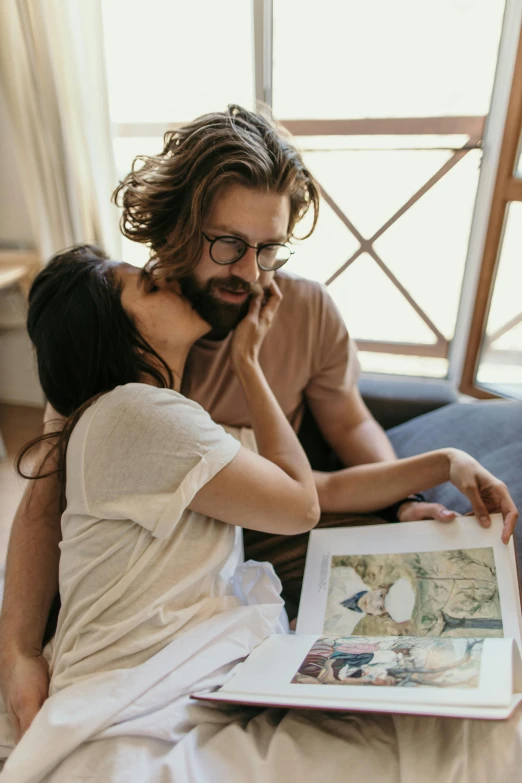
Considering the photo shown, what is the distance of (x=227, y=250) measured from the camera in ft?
3.54

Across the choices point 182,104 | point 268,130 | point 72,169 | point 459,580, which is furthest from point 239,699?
point 182,104

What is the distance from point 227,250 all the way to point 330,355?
0.40m

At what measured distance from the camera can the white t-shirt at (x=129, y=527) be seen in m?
0.79

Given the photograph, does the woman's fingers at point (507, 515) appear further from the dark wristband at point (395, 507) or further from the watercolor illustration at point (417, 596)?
the dark wristband at point (395, 507)

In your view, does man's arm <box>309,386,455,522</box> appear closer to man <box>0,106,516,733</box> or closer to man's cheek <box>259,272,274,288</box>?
man <box>0,106,516,733</box>

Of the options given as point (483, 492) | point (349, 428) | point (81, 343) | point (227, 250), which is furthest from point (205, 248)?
point (483, 492)

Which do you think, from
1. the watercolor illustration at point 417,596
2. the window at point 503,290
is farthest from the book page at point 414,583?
the window at point 503,290

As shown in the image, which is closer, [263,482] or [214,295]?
[263,482]

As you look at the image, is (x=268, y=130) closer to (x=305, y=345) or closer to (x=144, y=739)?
(x=305, y=345)

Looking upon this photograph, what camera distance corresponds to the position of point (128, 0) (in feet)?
6.46

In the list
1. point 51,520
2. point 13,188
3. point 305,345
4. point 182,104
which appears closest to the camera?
point 51,520

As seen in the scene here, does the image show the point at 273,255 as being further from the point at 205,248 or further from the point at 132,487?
the point at 132,487

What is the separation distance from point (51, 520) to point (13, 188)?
5.33 feet

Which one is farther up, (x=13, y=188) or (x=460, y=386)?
(x=13, y=188)
